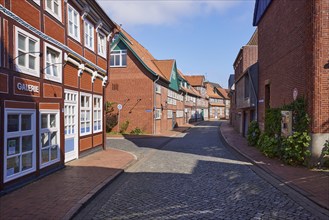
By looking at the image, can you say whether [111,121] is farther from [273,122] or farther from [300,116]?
[300,116]

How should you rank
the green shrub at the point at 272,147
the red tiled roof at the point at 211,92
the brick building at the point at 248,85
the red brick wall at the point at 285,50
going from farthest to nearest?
the red tiled roof at the point at 211,92 < the brick building at the point at 248,85 < the green shrub at the point at 272,147 < the red brick wall at the point at 285,50

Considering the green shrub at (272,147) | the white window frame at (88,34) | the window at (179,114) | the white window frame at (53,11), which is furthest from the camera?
the window at (179,114)

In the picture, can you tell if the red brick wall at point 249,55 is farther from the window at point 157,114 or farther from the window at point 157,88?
the window at point 157,114

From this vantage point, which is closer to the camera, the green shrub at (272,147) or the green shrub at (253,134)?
the green shrub at (272,147)

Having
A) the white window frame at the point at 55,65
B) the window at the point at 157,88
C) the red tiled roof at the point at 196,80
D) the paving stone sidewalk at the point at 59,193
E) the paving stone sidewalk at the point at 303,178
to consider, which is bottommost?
the paving stone sidewalk at the point at 303,178

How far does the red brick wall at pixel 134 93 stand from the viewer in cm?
2702

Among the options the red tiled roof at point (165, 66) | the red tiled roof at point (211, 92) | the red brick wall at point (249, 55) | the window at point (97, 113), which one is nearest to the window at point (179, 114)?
the red tiled roof at point (165, 66)

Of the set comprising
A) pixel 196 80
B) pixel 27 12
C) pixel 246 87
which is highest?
pixel 196 80

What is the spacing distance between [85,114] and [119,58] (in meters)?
15.6

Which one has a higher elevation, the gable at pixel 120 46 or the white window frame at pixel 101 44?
the gable at pixel 120 46

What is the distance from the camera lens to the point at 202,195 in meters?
7.15

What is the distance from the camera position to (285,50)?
13.1 m

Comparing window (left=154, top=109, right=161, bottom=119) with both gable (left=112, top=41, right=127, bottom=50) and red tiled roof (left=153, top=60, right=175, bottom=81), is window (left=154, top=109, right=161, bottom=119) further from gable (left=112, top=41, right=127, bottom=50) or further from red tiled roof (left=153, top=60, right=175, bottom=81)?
gable (left=112, top=41, right=127, bottom=50)

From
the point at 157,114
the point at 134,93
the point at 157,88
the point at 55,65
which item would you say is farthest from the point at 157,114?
the point at 55,65
